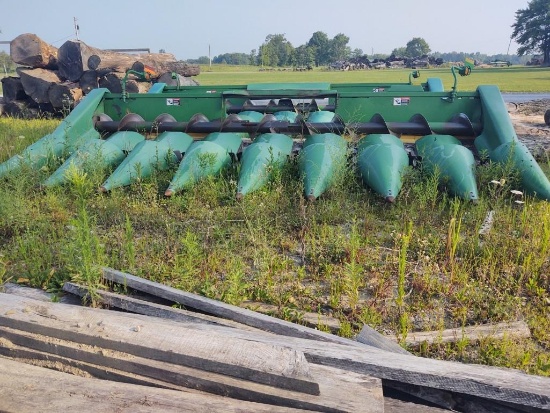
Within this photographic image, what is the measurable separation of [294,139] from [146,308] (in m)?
3.41

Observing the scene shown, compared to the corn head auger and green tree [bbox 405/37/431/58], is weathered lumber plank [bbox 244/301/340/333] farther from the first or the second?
green tree [bbox 405/37/431/58]


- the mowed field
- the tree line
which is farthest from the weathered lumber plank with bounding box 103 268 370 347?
the tree line

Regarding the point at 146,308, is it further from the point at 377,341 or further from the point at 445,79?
the point at 445,79

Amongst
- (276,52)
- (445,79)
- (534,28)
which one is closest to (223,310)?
(445,79)

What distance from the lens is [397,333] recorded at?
2465 mm

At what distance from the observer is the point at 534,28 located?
197ft

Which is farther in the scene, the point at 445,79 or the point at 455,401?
the point at 445,79

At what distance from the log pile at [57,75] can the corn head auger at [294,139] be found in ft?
15.3

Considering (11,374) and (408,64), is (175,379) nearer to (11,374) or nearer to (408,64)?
(11,374)

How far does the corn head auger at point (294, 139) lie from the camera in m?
4.31

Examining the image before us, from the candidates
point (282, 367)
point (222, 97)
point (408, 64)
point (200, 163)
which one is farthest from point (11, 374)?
point (408, 64)

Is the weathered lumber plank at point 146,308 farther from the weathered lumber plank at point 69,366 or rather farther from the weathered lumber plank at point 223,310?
the weathered lumber plank at point 69,366

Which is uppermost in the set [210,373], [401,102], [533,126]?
[401,102]

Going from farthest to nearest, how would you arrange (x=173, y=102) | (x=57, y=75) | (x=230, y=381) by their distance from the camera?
(x=57, y=75)
(x=173, y=102)
(x=230, y=381)
